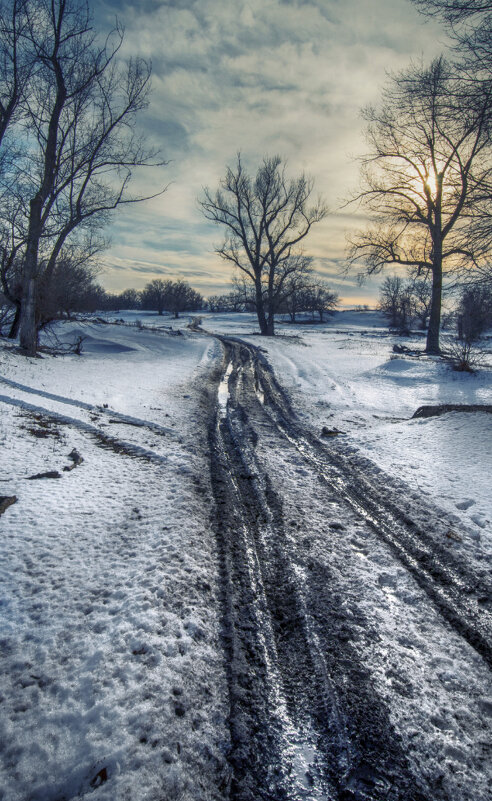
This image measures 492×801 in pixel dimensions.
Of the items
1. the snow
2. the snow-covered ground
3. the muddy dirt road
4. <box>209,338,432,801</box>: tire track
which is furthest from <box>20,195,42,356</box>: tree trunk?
<box>209,338,432,801</box>: tire track

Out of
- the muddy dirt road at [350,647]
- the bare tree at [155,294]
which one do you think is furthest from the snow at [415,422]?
the bare tree at [155,294]

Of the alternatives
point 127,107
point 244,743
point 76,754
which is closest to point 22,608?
point 76,754

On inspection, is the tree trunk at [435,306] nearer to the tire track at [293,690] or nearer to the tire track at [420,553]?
the tire track at [420,553]

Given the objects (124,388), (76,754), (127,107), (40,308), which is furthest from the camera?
(40,308)

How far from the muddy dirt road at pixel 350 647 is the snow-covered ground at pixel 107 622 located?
8.1 inches

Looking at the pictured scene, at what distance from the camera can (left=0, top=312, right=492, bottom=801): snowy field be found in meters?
1.59

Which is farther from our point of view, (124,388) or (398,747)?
(124,388)

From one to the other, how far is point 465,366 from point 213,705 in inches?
487

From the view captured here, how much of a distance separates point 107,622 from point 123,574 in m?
0.44

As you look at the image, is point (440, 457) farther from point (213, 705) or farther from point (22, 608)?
point (22, 608)

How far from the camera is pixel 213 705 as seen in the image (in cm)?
186

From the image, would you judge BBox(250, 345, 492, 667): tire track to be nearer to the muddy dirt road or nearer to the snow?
the muddy dirt road

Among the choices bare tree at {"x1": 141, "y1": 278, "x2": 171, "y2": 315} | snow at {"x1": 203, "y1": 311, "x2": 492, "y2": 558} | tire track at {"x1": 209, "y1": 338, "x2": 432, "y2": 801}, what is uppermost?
bare tree at {"x1": 141, "y1": 278, "x2": 171, "y2": 315}

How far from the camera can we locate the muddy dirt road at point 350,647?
5.31ft
